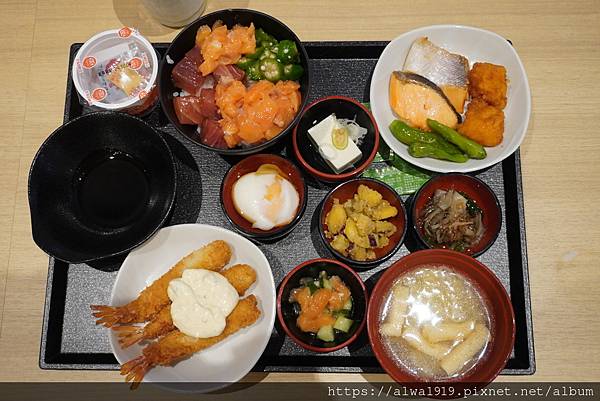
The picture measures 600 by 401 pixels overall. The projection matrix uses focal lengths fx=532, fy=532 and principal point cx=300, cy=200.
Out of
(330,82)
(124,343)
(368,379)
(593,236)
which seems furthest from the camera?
(330,82)

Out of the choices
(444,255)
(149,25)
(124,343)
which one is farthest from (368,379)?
(149,25)

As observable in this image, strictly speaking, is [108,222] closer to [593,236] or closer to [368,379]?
[368,379]

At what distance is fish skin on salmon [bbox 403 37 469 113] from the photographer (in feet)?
7.66

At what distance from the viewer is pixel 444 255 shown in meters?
2.08

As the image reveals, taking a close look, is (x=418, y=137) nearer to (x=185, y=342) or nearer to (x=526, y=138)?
(x=526, y=138)

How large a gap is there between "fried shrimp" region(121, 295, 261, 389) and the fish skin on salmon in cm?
121

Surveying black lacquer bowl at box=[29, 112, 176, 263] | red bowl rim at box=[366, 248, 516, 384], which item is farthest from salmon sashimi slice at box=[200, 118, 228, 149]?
red bowl rim at box=[366, 248, 516, 384]

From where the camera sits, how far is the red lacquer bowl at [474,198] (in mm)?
2156

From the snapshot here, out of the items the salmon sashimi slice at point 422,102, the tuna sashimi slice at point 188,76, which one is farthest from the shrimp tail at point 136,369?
the salmon sashimi slice at point 422,102

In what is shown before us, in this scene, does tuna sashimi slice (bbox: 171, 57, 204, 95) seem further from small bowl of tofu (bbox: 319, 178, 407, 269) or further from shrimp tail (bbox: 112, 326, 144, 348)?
shrimp tail (bbox: 112, 326, 144, 348)

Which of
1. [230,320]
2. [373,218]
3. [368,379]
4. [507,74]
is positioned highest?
[507,74]

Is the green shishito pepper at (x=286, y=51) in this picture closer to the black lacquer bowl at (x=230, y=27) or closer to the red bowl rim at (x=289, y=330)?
the black lacquer bowl at (x=230, y=27)

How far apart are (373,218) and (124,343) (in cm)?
109

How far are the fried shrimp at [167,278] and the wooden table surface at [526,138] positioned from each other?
1.14 ft
